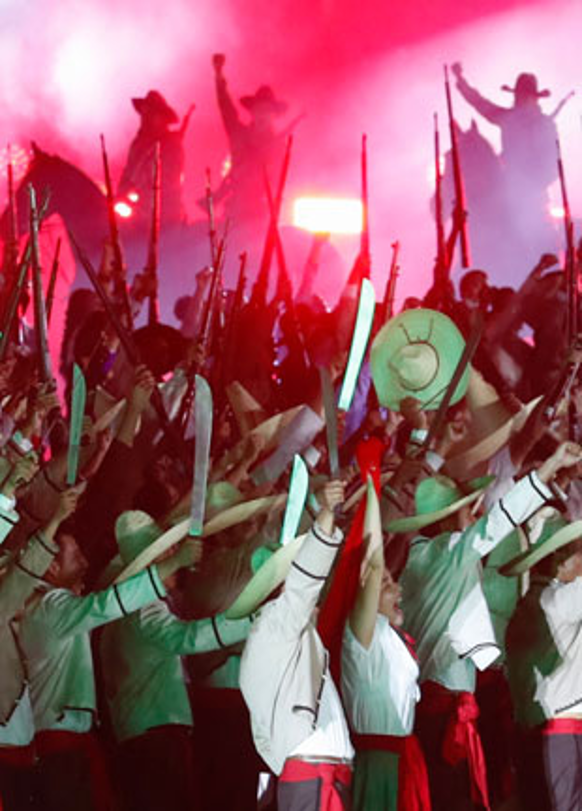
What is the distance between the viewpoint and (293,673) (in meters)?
3.45

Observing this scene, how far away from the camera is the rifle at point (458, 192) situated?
16.4 feet

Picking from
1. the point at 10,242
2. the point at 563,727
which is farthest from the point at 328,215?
the point at 563,727

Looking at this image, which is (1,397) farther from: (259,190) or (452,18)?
(452,18)

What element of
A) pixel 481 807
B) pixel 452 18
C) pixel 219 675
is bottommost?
pixel 481 807

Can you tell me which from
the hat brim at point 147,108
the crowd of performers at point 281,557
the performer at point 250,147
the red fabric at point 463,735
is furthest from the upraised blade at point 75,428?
the performer at point 250,147

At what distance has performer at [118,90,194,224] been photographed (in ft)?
15.5

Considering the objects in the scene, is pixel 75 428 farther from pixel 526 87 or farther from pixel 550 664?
pixel 526 87

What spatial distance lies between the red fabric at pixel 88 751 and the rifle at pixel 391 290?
5.99 feet

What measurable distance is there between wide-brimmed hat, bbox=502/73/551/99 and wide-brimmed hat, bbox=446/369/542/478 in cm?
158

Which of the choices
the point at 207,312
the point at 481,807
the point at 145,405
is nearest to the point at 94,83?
the point at 207,312

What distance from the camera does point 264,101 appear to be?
5.19m

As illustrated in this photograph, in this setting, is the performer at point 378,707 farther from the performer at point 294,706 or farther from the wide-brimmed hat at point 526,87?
the wide-brimmed hat at point 526,87

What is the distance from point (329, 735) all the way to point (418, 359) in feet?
4.41

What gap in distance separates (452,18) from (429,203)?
33.1 inches
